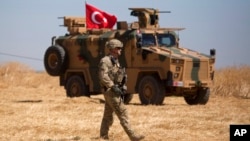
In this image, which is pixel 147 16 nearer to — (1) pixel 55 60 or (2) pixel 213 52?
(2) pixel 213 52

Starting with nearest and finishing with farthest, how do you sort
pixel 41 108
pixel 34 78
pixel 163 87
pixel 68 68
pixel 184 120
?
1. pixel 184 120
2. pixel 41 108
3. pixel 163 87
4. pixel 68 68
5. pixel 34 78

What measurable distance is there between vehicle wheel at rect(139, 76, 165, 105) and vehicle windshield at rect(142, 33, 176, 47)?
3.50 feet

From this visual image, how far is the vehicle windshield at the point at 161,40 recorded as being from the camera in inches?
784

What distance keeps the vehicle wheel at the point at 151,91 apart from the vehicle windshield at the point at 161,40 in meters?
1.07

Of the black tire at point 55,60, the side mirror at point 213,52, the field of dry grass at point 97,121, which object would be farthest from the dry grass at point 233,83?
→ the black tire at point 55,60

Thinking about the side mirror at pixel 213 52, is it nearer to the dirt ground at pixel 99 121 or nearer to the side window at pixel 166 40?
the side window at pixel 166 40

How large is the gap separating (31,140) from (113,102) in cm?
166

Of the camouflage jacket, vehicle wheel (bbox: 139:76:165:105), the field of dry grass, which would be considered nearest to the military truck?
vehicle wheel (bbox: 139:76:165:105)

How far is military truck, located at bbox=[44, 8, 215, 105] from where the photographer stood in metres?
19.1

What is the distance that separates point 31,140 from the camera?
11.8 m

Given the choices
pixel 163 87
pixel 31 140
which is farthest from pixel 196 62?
pixel 31 140

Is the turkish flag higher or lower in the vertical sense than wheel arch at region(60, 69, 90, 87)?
higher

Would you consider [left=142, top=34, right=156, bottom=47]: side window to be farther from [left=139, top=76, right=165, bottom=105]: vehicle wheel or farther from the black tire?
the black tire

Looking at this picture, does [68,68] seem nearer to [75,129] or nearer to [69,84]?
[69,84]
